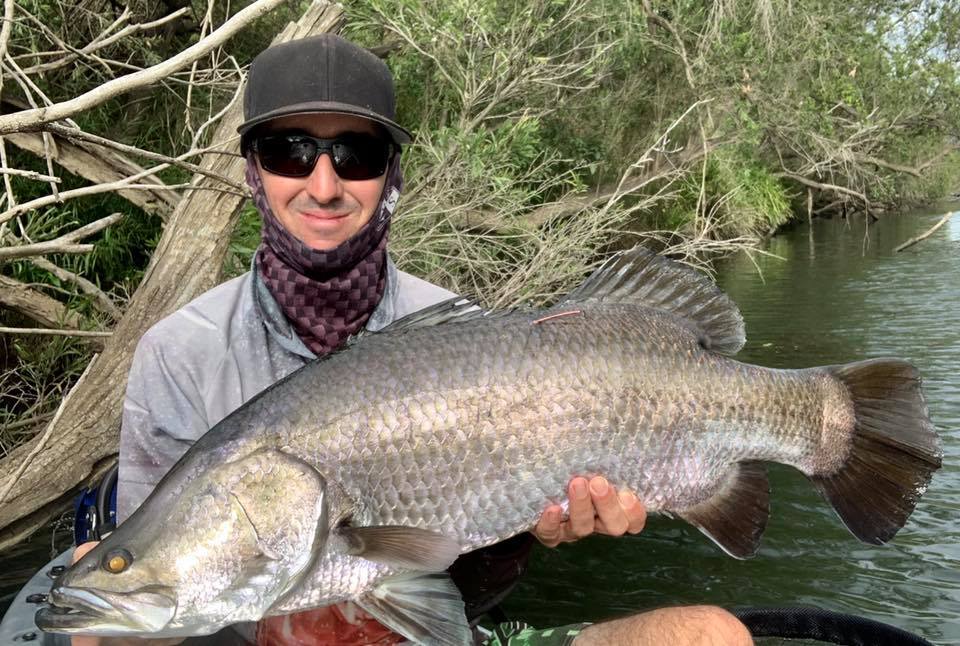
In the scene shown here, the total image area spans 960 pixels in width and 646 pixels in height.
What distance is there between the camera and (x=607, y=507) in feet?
7.97

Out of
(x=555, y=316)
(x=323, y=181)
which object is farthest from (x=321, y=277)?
(x=555, y=316)

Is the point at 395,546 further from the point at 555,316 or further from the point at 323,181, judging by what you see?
the point at 323,181

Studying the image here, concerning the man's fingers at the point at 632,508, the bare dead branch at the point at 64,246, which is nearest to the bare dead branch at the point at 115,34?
the bare dead branch at the point at 64,246

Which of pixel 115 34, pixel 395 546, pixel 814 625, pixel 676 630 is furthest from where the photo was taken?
pixel 115 34

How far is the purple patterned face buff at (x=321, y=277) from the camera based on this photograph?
276cm

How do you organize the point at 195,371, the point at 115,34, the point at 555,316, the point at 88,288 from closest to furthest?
the point at 555,316
the point at 195,371
the point at 115,34
the point at 88,288

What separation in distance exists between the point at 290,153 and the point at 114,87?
92cm

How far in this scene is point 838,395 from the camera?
265 cm

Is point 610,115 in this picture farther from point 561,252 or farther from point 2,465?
point 2,465

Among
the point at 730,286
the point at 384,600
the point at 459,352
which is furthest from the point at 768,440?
the point at 730,286

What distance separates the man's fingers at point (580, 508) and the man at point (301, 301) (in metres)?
0.03

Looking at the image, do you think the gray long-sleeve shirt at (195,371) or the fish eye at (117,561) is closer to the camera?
the fish eye at (117,561)

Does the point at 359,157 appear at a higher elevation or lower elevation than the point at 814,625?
higher

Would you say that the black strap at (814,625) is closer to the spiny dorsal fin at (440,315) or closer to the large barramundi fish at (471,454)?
the large barramundi fish at (471,454)
